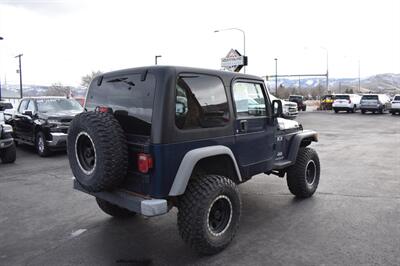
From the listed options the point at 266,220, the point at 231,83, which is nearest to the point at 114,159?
the point at 231,83

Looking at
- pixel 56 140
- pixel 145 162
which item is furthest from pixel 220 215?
pixel 56 140

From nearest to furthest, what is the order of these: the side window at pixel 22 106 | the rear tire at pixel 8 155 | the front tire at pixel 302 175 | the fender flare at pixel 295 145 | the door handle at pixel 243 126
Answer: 1. the door handle at pixel 243 126
2. the fender flare at pixel 295 145
3. the front tire at pixel 302 175
4. the rear tire at pixel 8 155
5. the side window at pixel 22 106

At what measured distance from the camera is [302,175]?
18.8 ft

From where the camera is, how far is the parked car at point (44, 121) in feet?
33.6

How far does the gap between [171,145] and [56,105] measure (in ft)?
29.3

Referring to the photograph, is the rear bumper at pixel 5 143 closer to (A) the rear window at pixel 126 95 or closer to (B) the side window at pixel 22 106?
(B) the side window at pixel 22 106

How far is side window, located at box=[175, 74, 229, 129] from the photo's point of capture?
3.78 meters

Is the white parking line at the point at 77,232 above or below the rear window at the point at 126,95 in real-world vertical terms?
below

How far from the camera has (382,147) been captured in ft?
39.1

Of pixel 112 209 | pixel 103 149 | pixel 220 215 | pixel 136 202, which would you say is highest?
pixel 103 149

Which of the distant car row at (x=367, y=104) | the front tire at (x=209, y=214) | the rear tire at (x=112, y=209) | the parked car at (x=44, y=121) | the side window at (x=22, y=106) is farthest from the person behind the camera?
the distant car row at (x=367, y=104)

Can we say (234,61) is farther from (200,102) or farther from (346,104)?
(346,104)

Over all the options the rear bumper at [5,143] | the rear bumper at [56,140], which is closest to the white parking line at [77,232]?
the rear bumper at [5,143]

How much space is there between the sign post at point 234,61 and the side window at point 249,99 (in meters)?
12.1
